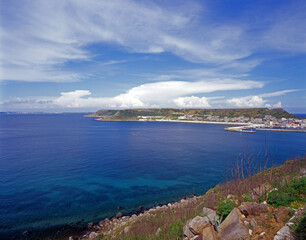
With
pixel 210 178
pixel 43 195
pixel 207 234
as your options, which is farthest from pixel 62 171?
pixel 207 234

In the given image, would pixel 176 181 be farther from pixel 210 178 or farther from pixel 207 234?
pixel 207 234

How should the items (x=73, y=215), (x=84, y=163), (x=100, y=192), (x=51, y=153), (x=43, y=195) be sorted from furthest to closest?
(x=51, y=153) → (x=84, y=163) → (x=100, y=192) → (x=43, y=195) → (x=73, y=215)

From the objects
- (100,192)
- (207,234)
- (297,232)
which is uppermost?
(297,232)

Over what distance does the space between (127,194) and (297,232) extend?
21.3 m

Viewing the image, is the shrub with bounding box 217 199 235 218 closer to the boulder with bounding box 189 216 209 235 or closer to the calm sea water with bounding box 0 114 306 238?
the boulder with bounding box 189 216 209 235

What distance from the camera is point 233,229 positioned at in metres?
6.75

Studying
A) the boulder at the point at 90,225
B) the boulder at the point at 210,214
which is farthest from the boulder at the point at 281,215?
the boulder at the point at 90,225

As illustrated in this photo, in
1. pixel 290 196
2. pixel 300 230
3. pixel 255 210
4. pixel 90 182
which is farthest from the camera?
pixel 90 182

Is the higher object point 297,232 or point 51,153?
point 297,232

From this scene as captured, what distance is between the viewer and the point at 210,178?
29.8 metres

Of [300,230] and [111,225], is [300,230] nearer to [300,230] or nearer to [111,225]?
[300,230]

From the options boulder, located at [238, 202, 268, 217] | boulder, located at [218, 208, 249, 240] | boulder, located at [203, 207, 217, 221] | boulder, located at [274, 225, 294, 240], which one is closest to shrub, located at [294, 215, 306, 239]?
boulder, located at [274, 225, 294, 240]

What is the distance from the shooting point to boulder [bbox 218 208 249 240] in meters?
6.52

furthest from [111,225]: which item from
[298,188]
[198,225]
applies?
[298,188]
